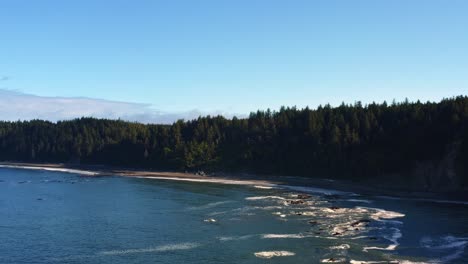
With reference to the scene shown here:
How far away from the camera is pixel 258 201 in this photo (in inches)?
3420

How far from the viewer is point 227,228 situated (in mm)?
61438

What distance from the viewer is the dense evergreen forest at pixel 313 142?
109031mm

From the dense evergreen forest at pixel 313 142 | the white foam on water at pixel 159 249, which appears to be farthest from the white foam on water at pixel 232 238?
the dense evergreen forest at pixel 313 142

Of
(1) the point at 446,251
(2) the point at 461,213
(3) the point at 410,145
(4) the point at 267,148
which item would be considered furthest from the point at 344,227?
(4) the point at 267,148

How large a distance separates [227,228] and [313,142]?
7692cm

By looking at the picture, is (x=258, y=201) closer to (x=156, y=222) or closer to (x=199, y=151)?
(x=156, y=222)

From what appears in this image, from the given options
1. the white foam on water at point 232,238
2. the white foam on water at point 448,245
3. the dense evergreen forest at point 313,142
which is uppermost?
the dense evergreen forest at point 313,142

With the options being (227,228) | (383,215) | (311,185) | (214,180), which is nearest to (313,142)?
(311,185)

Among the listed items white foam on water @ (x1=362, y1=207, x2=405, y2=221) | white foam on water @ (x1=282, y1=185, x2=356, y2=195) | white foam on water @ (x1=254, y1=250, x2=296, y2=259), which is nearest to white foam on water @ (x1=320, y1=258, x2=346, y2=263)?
white foam on water @ (x1=254, y1=250, x2=296, y2=259)

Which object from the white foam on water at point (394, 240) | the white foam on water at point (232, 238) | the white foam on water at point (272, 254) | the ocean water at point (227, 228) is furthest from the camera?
the white foam on water at point (232, 238)

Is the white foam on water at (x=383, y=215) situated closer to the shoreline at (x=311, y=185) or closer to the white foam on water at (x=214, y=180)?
the shoreline at (x=311, y=185)

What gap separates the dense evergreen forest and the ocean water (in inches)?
814

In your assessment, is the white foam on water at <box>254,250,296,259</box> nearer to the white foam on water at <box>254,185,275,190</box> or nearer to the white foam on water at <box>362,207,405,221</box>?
the white foam on water at <box>362,207,405,221</box>

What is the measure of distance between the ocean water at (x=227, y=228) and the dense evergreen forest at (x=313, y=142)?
67.8ft
